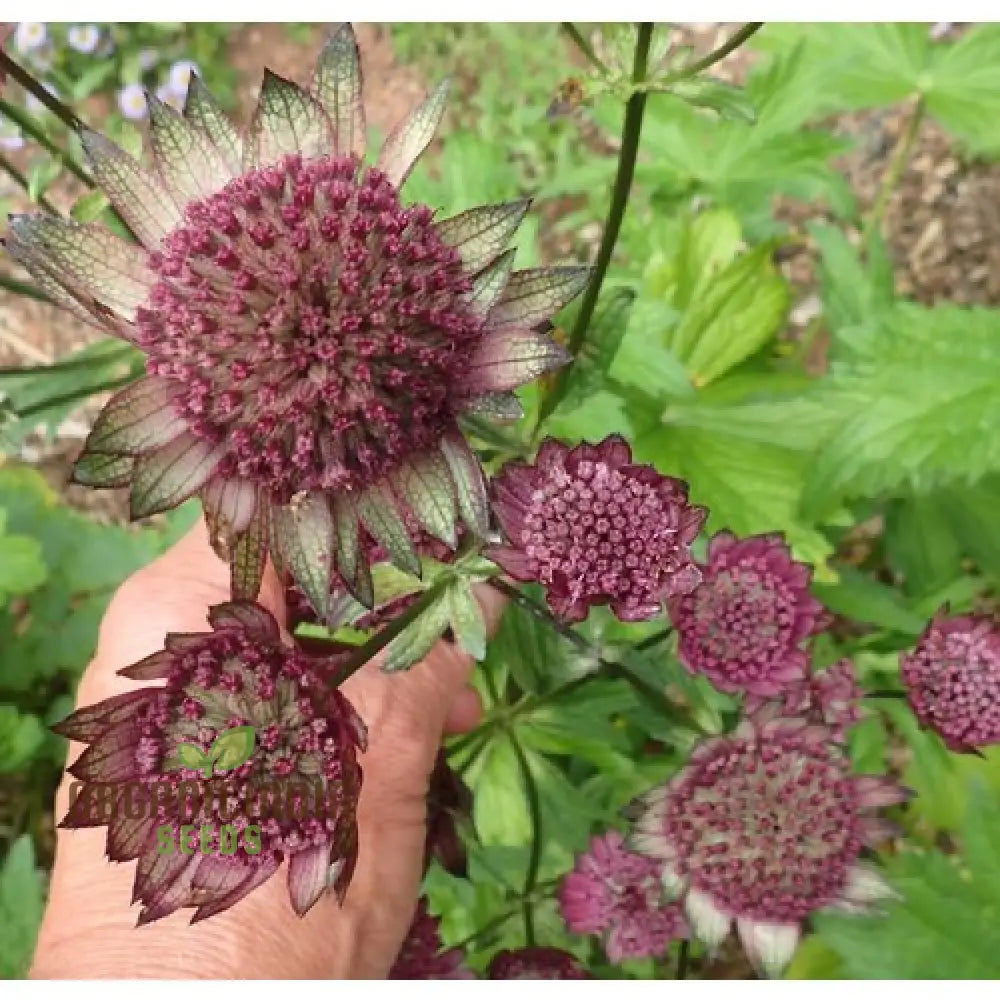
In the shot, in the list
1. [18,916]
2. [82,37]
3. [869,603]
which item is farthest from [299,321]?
[82,37]

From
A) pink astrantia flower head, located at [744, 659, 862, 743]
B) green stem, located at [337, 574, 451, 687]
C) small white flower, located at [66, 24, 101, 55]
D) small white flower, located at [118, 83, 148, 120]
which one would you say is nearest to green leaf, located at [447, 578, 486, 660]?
green stem, located at [337, 574, 451, 687]

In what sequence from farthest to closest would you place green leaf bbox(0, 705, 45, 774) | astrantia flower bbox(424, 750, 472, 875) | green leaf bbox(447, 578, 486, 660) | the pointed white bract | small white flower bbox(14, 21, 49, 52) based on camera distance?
small white flower bbox(14, 21, 49, 52) → green leaf bbox(0, 705, 45, 774) → astrantia flower bbox(424, 750, 472, 875) → the pointed white bract → green leaf bbox(447, 578, 486, 660)

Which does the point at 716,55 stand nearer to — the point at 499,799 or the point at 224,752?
the point at 224,752

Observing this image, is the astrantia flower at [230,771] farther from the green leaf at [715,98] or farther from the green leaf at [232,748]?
the green leaf at [715,98]

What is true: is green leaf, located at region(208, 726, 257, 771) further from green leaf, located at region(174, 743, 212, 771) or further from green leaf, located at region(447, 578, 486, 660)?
green leaf, located at region(447, 578, 486, 660)

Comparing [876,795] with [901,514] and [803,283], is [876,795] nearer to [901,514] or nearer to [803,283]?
[901,514]
